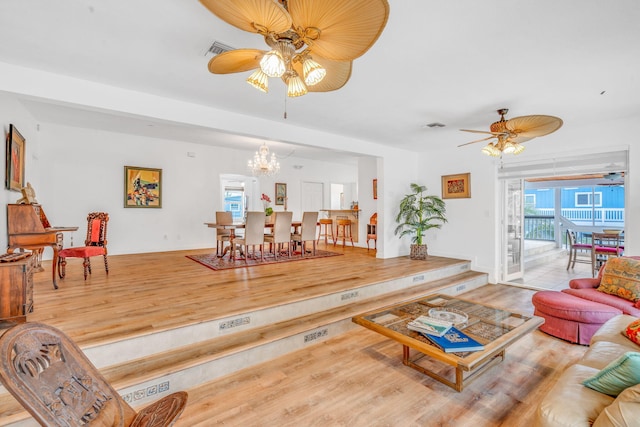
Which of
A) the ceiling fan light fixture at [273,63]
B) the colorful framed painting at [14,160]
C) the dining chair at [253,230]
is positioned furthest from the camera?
the dining chair at [253,230]

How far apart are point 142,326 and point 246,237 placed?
279 centimetres

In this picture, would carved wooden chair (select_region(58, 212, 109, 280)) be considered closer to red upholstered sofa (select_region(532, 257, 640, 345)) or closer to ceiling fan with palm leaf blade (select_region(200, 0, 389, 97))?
ceiling fan with palm leaf blade (select_region(200, 0, 389, 97))

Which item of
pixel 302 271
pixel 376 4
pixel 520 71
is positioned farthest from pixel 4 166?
pixel 520 71

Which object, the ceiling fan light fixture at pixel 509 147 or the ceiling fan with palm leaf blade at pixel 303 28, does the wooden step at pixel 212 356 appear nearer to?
the ceiling fan with palm leaf blade at pixel 303 28

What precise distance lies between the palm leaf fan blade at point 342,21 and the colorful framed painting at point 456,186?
5.19 meters

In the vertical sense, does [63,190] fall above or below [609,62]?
below

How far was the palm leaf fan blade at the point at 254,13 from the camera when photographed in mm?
1312

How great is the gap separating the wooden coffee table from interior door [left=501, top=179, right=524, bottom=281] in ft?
10.6

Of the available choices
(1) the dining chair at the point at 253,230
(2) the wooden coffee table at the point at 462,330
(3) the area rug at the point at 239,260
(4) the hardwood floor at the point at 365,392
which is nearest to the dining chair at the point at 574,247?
(4) the hardwood floor at the point at 365,392

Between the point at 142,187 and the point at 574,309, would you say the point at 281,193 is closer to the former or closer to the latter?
the point at 142,187

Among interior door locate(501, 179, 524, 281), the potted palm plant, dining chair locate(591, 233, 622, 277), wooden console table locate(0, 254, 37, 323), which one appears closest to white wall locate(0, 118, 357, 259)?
wooden console table locate(0, 254, 37, 323)

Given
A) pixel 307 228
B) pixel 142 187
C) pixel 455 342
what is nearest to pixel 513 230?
pixel 307 228

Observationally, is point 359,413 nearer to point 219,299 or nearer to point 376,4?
point 219,299

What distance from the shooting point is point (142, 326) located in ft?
8.15
